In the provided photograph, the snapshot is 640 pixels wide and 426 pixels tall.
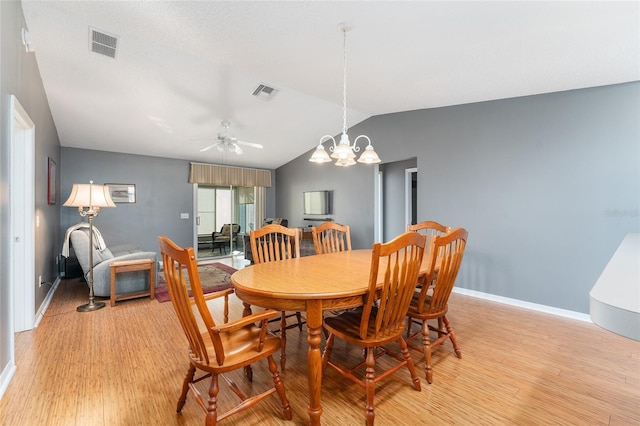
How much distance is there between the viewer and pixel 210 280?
4742 millimetres

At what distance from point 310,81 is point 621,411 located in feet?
12.6

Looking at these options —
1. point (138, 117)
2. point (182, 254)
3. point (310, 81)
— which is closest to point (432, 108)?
point (310, 81)

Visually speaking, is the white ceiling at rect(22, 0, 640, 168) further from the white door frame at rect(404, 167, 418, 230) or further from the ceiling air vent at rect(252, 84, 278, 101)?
the white door frame at rect(404, 167, 418, 230)

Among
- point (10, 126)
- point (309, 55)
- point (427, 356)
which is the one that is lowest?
point (427, 356)

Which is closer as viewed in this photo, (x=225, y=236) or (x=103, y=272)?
(x=103, y=272)

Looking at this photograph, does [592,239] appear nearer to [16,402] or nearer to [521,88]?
[521,88]

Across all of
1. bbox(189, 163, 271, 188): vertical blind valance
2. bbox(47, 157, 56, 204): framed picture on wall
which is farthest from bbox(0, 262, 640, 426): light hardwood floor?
bbox(189, 163, 271, 188): vertical blind valance

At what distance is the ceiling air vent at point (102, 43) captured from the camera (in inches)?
112

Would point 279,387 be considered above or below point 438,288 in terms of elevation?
below

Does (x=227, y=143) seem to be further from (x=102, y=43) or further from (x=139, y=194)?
(x=139, y=194)

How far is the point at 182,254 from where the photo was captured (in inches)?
52.7

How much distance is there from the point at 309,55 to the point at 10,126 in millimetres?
2461

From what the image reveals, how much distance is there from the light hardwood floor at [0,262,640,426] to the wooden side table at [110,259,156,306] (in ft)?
2.00

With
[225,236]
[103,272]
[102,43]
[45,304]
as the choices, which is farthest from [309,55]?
[225,236]
